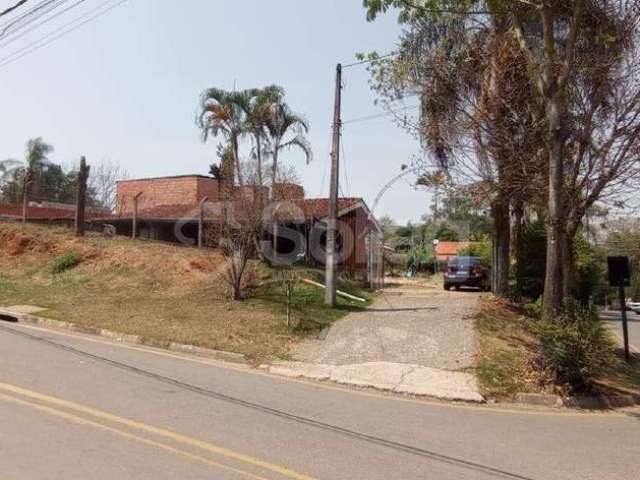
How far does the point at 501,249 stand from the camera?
750 inches

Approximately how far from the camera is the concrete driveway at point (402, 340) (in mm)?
11391

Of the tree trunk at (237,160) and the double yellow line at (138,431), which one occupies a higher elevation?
the tree trunk at (237,160)

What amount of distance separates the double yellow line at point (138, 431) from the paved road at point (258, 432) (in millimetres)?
10

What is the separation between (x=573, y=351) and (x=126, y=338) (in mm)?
8393

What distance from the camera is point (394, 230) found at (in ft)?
280

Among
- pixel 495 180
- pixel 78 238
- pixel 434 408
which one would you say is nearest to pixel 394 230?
pixel 78 238

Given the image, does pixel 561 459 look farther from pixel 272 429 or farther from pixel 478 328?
pixel 478 328

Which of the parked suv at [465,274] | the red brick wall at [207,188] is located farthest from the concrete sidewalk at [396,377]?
the red brick wall at [207,188]

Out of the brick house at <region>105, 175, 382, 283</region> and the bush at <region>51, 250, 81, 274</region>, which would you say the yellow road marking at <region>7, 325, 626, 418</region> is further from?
the bush at <region>51, 250, 81, 274</region>

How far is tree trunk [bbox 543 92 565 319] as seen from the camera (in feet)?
36.6

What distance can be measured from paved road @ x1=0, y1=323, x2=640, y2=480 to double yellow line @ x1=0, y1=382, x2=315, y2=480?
1 cm

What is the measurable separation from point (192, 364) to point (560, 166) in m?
7.20

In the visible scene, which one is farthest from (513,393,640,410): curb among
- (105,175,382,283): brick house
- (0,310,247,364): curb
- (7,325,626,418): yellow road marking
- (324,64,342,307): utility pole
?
(105,175,382,283): brick house

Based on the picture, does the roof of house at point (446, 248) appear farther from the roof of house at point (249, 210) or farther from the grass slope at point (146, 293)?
the grass slope at point (146, 293)
